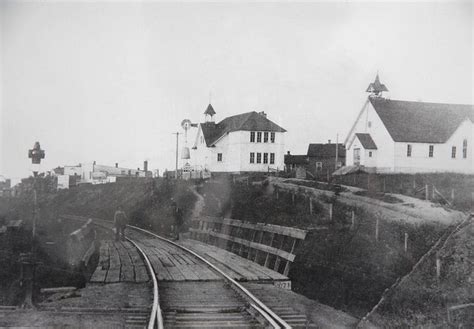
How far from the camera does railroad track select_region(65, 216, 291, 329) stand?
24.1 ft

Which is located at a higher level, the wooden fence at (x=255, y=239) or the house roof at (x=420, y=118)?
the house roof at (x=420, y=118)

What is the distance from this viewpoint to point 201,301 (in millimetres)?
8828

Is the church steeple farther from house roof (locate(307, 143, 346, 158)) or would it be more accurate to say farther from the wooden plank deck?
the wooden plank deck

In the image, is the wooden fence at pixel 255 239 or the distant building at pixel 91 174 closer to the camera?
the wooden fence at pixel 255 239

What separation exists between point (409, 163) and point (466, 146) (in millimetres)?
5007

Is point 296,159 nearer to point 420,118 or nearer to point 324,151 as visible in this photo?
point 324,151

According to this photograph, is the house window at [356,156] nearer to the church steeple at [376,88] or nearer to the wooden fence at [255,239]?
the church steeple at [376,88]

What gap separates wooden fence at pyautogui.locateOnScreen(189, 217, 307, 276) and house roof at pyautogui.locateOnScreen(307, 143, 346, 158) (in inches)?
1762

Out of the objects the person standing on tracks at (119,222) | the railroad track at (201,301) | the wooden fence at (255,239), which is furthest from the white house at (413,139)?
the railroad track at (201,301)

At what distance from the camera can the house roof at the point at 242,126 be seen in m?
44.5

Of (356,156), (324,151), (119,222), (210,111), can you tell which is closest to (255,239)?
(119,222)

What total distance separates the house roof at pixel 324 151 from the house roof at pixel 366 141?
2665 cm

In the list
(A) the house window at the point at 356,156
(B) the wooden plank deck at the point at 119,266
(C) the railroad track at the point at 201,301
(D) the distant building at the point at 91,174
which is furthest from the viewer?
(D) the distant building at the point at 91,174

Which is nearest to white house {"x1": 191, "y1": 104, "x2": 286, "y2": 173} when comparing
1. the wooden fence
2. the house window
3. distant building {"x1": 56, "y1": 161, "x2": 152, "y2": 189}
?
the house window
